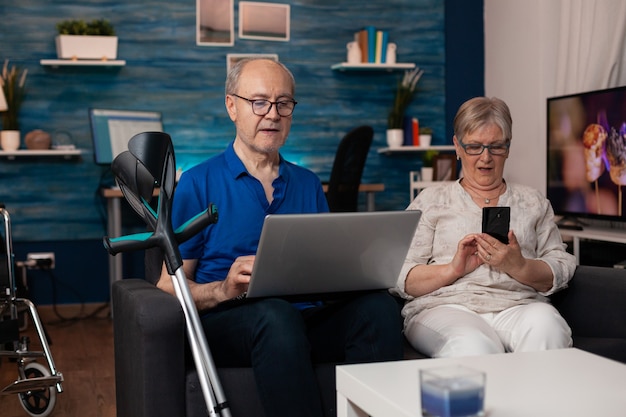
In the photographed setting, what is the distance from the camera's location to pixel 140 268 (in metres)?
5.42

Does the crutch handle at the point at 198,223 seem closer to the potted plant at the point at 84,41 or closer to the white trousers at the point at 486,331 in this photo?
the white trousers at the point at 486,331

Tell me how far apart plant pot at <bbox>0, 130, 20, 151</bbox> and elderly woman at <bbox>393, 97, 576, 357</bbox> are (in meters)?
3.29

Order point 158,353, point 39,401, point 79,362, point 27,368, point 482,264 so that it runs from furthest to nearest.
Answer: point 79,362
point 27,368
point 39,401
point 482,264
point 158,353

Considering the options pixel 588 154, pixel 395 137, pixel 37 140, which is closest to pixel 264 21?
pixel 395 137

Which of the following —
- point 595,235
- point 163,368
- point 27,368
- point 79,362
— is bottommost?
point 79,362

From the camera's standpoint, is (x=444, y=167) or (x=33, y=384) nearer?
(x=33, y=384)

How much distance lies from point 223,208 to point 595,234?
2384mm

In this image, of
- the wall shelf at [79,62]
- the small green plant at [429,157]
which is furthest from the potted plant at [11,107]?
the small green plant at [429,157]

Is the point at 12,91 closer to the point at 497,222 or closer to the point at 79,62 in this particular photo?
the point at 79,62

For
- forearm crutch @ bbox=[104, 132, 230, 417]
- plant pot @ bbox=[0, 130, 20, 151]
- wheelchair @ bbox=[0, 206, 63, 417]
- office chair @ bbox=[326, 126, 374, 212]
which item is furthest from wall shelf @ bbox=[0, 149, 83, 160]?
forearm crutch @ bbox=[104, 132, 230, 417]

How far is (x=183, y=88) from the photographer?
5.49 meters

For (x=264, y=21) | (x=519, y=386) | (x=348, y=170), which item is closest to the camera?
(x=519, y=386)

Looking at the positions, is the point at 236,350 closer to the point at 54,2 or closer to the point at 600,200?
the point at 600,200

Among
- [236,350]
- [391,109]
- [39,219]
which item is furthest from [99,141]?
[236,350]
